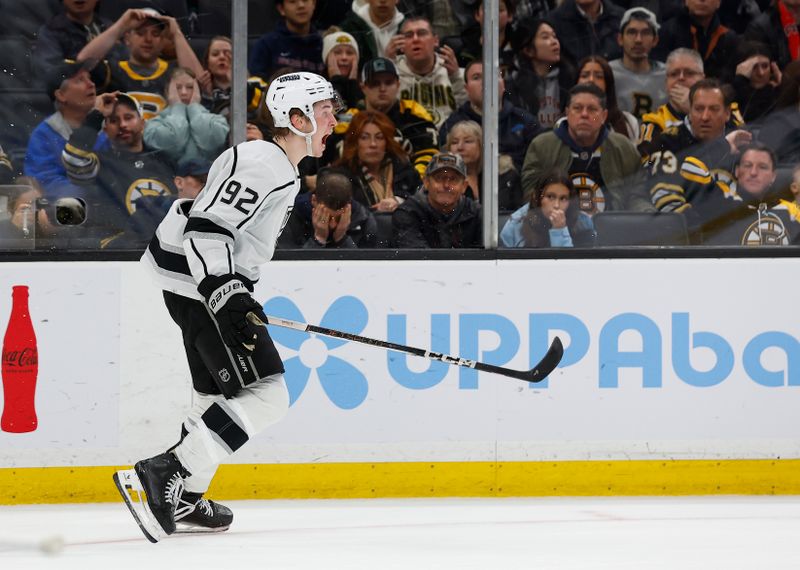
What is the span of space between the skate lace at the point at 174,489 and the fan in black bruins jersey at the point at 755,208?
78.7 inches

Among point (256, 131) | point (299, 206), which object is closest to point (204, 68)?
point (256, 131)

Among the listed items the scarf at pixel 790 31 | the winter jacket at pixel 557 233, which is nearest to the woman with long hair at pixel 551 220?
the winter jacket at pixel 557 233

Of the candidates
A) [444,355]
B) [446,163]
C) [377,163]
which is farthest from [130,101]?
[444,355]

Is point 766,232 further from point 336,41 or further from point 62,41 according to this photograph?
point 62,41

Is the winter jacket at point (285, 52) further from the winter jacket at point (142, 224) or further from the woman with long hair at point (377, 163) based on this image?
the winter jacket at point (142, 224)

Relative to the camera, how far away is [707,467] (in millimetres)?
4129

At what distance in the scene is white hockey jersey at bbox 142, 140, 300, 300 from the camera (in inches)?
119

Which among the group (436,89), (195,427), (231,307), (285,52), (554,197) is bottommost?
(195,427)

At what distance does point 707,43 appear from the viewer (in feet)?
14.4

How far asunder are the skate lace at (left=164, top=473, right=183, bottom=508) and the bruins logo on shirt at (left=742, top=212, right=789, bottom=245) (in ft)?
6.85

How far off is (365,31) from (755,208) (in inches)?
55.1

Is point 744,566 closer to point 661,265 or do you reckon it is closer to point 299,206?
point 661,265

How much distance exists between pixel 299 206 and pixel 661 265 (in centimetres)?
116

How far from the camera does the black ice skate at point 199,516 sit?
330 centimetres
